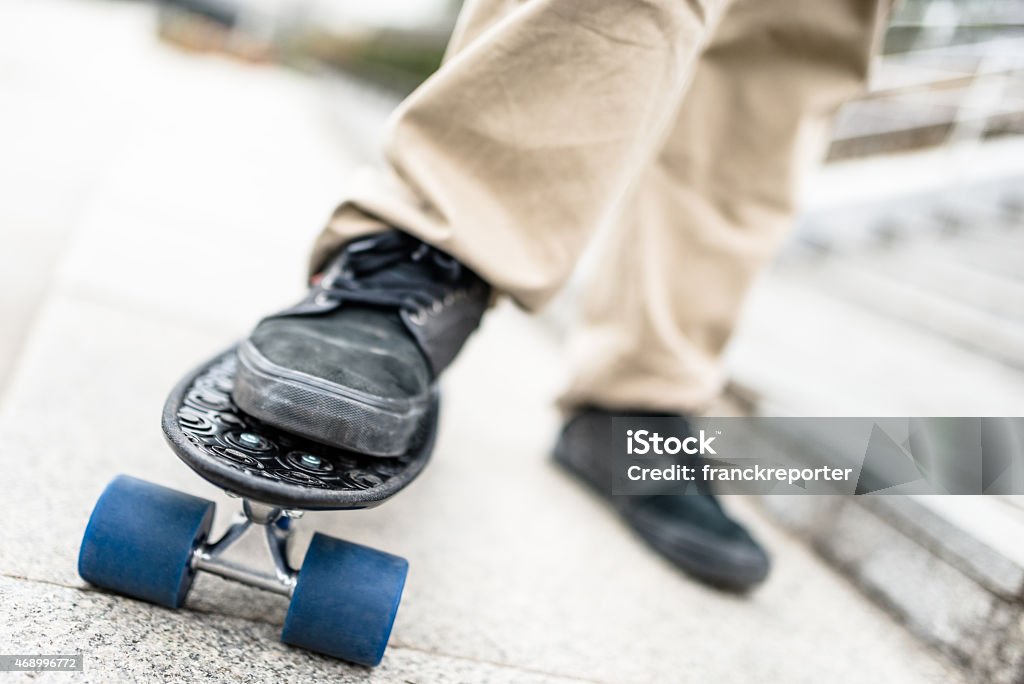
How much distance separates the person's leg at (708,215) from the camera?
4.10ft

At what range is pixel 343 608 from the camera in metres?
0.71

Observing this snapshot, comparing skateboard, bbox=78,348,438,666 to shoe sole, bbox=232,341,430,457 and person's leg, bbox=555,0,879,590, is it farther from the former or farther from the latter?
person's leg, bbox=555,0,879,590

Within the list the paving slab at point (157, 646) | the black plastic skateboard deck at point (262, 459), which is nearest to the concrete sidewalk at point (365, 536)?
the paving slab at point (157, 646)

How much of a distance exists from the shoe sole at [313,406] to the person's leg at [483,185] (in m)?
0.01

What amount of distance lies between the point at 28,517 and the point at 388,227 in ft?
1.63

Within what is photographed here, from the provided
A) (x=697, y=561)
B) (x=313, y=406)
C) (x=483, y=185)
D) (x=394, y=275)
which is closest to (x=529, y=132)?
(x=483, y=185)

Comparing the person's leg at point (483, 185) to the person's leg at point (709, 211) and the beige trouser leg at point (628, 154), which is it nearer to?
the beige trouser leg at point (628, 154)

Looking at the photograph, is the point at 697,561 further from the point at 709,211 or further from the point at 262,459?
the point at 262,459

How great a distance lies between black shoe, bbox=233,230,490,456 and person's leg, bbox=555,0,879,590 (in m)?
0.40

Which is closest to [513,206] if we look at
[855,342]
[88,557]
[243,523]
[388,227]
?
[388,227]

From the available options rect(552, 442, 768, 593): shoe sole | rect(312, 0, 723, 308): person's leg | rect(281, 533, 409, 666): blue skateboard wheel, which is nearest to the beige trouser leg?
rect(312, 0, 723, 308): person's leg

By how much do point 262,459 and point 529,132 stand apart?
18.6 inches

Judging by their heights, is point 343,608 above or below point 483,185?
below

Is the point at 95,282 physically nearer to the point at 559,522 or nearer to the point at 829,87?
the point at 559,522
